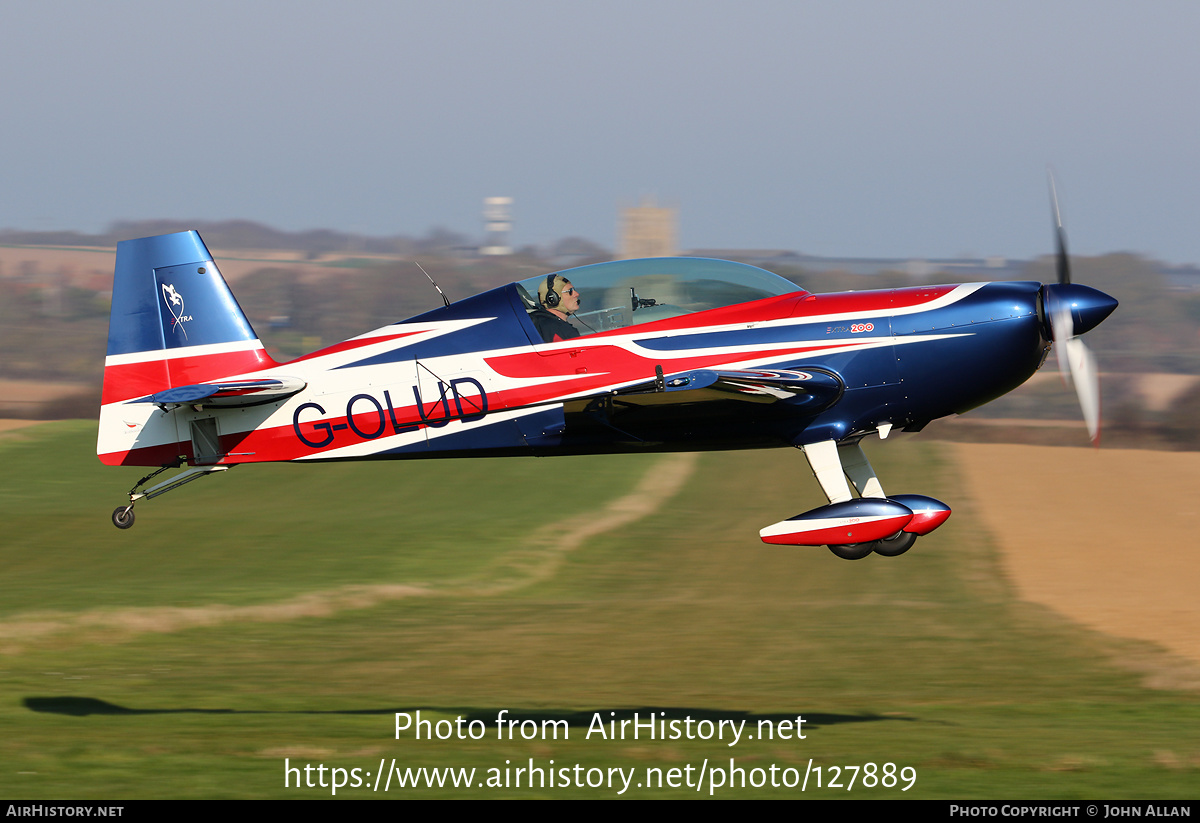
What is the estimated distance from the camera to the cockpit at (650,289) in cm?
1134

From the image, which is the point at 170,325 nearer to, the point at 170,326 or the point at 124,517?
the point at 170,326

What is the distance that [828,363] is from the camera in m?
11.2

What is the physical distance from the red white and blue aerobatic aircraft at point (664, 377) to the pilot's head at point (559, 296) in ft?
0.07

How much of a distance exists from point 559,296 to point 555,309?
0.43ft

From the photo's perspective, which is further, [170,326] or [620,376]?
[170,326]

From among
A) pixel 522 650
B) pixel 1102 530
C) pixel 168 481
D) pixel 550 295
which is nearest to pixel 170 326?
pixel 168 481

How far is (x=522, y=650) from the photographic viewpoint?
32.5 metres

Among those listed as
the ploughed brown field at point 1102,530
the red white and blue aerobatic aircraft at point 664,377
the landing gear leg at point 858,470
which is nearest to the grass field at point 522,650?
the ploughed brown field at point 1102,530

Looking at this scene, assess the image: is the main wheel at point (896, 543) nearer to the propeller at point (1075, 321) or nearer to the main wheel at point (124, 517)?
the propeller at point (1075, 321)

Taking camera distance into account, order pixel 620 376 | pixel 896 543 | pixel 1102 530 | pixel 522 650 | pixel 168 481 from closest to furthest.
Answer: pixel 620 376, pixel 896 543, pixel 168 481, pixel 522 650, pixel 1102 530

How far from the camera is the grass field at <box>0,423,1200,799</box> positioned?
19.0m

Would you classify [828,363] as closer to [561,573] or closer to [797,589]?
[797,589]

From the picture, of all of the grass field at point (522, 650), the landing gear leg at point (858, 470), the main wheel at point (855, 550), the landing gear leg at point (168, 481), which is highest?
the landing gear leg at point (168, 481)
